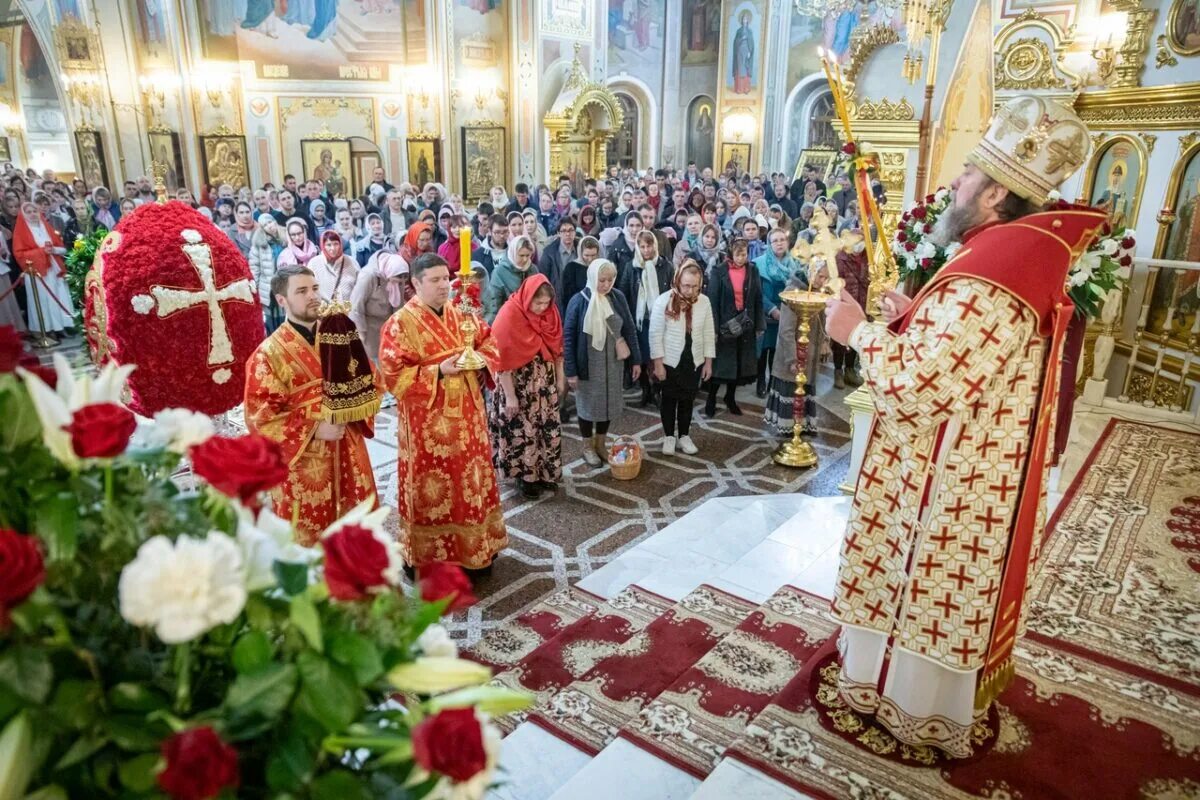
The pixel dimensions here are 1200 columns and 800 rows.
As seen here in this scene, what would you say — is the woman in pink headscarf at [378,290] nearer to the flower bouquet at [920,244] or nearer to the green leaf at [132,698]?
the flower bouquet at [920,244]

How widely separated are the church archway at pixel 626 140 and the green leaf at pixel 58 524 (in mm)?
23100

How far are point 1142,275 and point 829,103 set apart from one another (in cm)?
1604

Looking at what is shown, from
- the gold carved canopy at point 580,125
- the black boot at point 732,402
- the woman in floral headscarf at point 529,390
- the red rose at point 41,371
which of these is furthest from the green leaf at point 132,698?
the gold carved canopy at point 580,125

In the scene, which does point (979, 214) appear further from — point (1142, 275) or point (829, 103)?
point (829, 103)

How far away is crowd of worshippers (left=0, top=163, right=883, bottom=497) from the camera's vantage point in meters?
5.90

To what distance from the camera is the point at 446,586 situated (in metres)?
1.13

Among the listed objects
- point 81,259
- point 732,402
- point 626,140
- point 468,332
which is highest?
point 626,140

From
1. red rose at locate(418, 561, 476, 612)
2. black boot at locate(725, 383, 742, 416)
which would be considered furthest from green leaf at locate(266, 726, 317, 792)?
black boot at locate(725, 383, 742, 416)

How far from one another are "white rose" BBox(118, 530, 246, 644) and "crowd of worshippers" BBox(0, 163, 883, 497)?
3.28m

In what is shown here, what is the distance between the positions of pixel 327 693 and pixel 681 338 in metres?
5.69

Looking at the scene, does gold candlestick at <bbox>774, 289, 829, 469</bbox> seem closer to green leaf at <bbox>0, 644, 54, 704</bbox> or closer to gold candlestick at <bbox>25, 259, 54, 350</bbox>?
green leaf at <bbox>0, 644, 54, 704</bbox>

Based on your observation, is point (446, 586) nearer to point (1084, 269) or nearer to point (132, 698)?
point (132, 698)

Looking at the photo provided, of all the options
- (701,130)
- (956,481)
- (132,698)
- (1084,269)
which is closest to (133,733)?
(132,698)

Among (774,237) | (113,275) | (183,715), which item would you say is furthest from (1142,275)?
(183,715)
